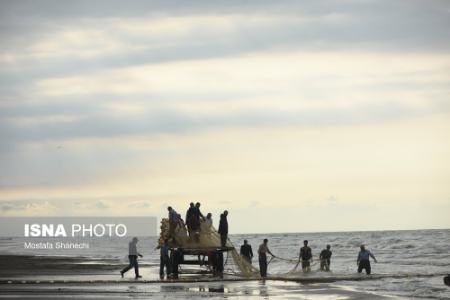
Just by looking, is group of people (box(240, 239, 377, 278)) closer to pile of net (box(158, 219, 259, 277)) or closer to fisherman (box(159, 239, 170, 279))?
pile of net (box(158, 219, 259, 277))

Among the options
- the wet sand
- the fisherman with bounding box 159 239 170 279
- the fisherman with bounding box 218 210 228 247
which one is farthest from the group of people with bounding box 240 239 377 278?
the fisherman with bounding box 159 239 170 279

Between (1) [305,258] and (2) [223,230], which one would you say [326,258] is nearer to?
(1) [305,258]

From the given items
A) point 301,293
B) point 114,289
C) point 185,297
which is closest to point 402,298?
point 301,293

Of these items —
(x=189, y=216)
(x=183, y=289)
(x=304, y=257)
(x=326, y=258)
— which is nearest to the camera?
(x=183, y=289)

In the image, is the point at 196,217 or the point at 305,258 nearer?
the point at 196,217

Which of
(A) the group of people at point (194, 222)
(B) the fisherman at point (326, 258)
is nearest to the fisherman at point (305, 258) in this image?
(B) the fisherman at point (326, 258)

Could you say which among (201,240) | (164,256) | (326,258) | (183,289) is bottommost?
(183,289)

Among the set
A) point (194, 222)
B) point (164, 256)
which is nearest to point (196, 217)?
point (194, 222)

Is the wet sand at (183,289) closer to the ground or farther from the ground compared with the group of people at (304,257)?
closer to the ground

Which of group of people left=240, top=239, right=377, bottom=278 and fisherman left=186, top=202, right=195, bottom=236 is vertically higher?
fisherman left=186, top=202, right=195, bottom=236

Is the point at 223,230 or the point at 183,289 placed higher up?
the point at 223,230

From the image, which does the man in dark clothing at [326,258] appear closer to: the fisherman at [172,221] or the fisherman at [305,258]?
the fisherman at [305,258]

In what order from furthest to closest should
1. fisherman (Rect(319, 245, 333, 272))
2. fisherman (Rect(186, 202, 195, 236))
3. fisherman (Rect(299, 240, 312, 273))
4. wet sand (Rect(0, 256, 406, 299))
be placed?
fisherman (Rect(319, 245, 333, 272)) → fisherman (Rect(299, 240, 312, 273)) → fisherman (Rect(186, 202, 195, 236)) → wet sand (Rect(0, 256, 406, 299))

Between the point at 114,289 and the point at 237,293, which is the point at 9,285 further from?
the point at 237,293
